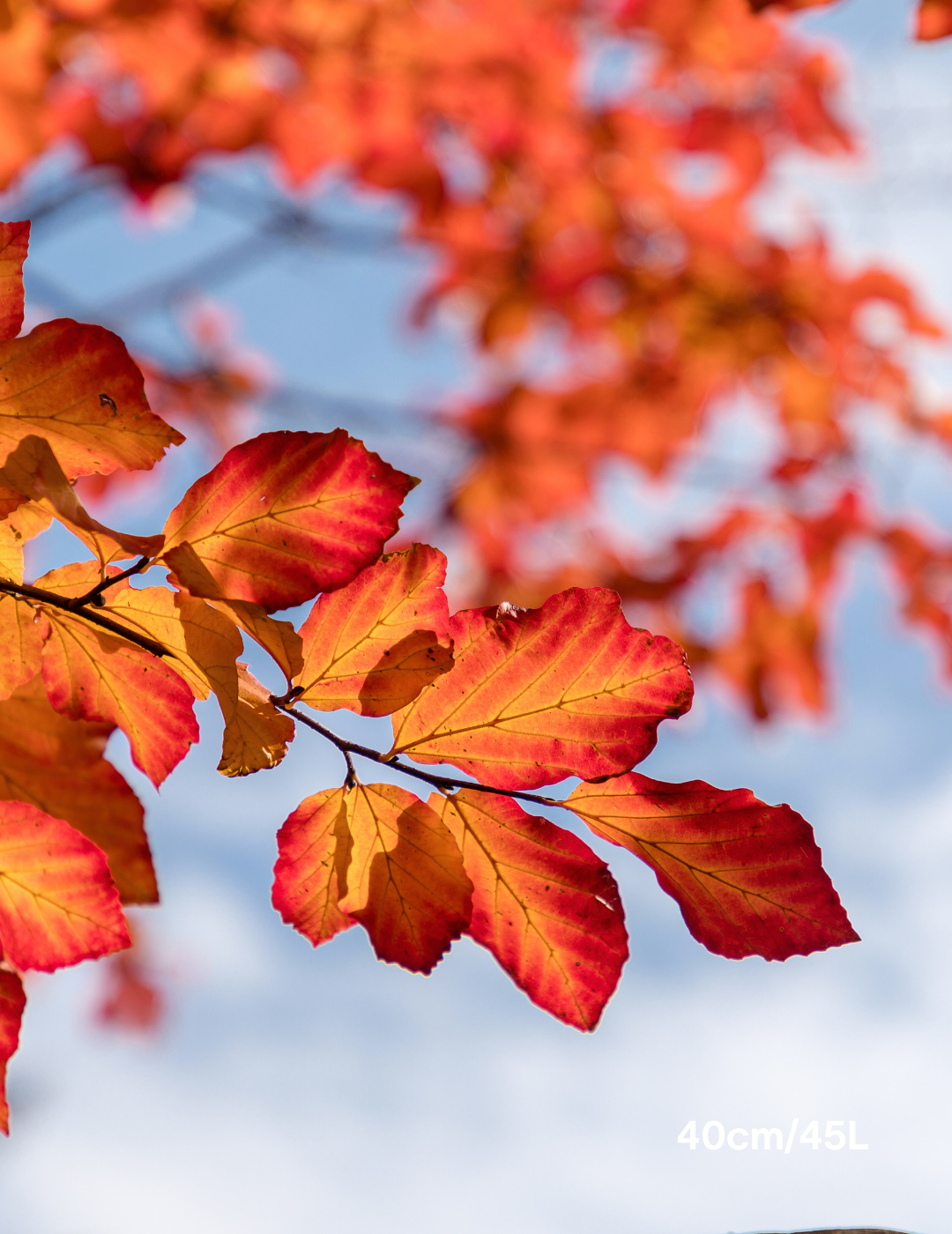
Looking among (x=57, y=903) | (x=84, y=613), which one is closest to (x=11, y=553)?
(x=84, y=613)

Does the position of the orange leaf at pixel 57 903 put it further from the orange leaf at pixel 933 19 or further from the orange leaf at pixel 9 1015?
the orange leaf at pixel 933 19

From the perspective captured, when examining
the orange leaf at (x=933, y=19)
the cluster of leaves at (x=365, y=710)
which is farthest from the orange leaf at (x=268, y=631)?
the orange leaf at (x=933, y=19)

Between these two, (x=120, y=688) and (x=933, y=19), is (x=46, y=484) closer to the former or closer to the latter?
(x=120, y=688)

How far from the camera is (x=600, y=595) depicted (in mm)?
411

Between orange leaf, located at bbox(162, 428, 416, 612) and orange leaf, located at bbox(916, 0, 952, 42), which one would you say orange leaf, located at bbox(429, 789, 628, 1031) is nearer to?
orange leaf, located at bbox(162, 428, 416, 612)

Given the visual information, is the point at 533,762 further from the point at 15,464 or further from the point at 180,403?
the point at 180,403

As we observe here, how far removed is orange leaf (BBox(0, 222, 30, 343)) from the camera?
36 centimetres

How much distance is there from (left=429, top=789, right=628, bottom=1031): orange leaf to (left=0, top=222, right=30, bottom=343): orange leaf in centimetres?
26

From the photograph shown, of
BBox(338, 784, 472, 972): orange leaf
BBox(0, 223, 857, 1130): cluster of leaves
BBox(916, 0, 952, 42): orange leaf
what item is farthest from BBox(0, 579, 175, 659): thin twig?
BBox(916, 0, 952, 42): orange leaf

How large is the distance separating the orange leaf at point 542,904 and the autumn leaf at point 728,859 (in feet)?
0.07

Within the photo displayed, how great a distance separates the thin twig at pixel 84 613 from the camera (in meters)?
0.40

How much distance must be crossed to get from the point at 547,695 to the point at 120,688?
0.60 ft

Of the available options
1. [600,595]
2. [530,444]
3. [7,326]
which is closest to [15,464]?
[7,326]

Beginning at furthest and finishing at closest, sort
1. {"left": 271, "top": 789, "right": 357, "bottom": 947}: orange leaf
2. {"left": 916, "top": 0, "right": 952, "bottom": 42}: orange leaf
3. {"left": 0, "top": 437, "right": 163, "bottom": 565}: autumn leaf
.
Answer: {"left": 916, "top": 0, "right": 952, "bottom": 42}: orange leaf → {"left": 271, "top": 789, "right": 357, "bottom": 947}: orange leaf → {"left": 0, "top": 437, "right": 163, "bottom": 565}: autumn leaf
